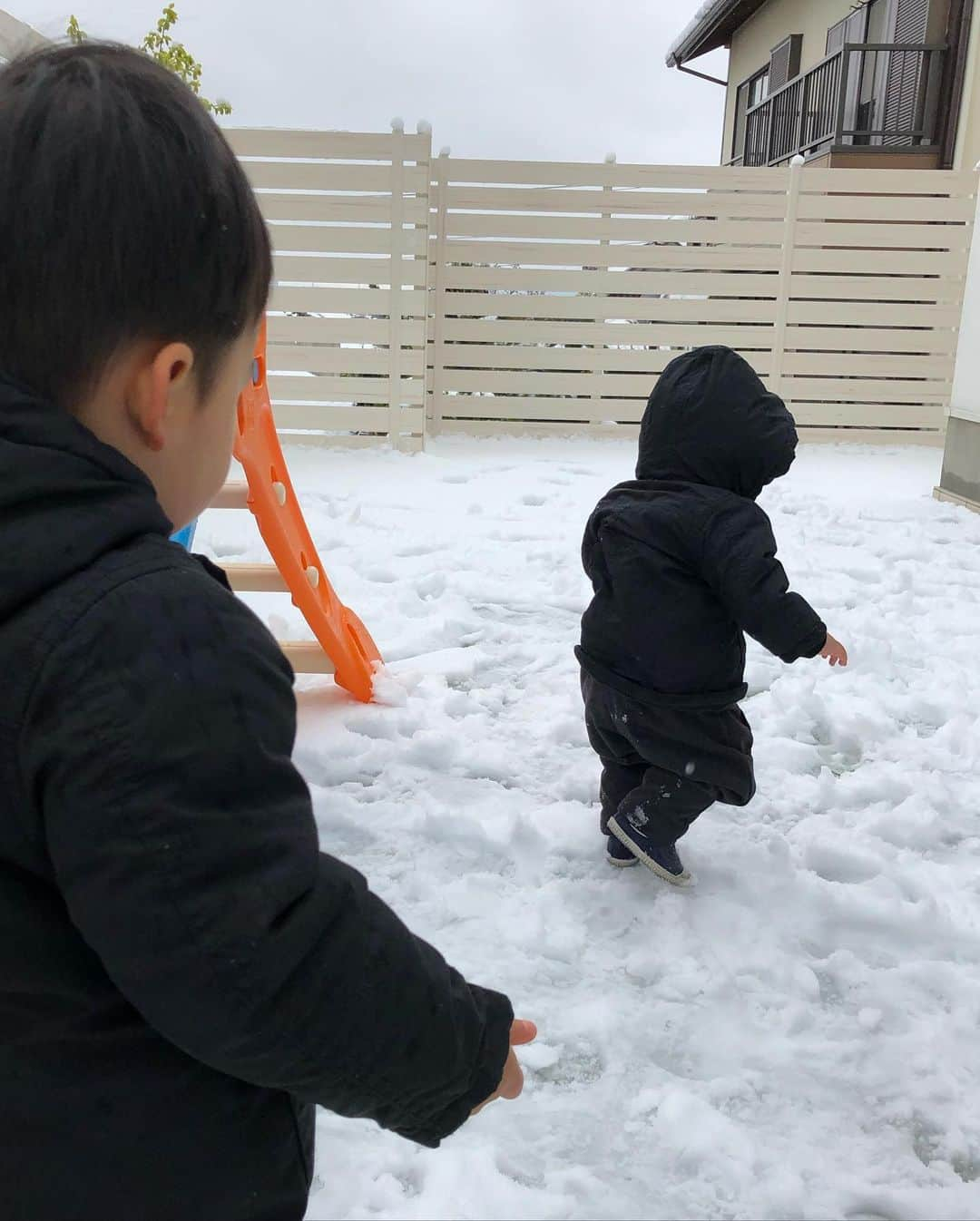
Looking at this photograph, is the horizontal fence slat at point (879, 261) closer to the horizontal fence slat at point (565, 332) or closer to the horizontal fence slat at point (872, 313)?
the horizontal fence slat at point (872, 313)

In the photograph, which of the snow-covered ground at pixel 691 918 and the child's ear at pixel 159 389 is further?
the snow-covered ground at pixel 691 918

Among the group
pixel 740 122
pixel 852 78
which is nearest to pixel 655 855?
pixel 852 78

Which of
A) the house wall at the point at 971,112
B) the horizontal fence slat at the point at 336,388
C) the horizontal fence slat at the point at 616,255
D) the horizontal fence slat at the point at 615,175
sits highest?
the house wall at the point at 971,112

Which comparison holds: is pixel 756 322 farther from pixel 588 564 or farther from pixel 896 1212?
pixel 896 1212

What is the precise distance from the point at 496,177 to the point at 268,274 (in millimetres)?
8483

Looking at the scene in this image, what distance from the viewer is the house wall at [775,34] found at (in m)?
14.8

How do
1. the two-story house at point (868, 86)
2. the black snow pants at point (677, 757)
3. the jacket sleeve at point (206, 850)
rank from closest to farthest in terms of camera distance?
the jacket sleeve at point (206, 850) → the black snow pants at point (677, 757) → the two-story house at point (868, 86)

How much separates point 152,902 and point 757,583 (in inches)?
67.1

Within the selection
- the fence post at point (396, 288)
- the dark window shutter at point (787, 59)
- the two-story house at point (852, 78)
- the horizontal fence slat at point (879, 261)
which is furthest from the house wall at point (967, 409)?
the dark window shutter at point (787, 59)

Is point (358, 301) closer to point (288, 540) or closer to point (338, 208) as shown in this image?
point (338, 208)

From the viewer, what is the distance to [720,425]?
226 cm

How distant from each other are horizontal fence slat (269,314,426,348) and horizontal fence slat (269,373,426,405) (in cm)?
27

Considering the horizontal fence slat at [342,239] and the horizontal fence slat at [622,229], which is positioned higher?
the horizontal fence slat at [622,229]

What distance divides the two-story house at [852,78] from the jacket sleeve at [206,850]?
11777 mm
